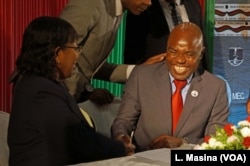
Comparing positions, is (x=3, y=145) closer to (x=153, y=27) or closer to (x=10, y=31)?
(x=153, y=27)

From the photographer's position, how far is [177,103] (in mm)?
2986

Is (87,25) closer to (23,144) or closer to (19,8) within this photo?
(23,144)

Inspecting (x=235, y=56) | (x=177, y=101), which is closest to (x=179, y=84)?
(x=177, y=101)

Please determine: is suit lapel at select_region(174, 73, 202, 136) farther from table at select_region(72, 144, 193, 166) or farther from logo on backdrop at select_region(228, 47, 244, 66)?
logo on backdrop at select_region(228, 47, 244, 66)

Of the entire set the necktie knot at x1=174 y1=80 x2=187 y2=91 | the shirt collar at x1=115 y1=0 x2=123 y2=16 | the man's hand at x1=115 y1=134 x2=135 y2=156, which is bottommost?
the man's hand at x1=115 y1=134 x2=135 y2=156

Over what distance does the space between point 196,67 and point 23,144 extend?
0.97 meters

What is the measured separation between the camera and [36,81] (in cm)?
240

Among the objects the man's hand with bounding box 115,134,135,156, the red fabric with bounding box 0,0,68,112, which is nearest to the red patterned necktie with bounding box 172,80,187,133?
the man's hand with bounding box 115,134,135,156

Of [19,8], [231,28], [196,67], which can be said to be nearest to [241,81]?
[231,28]

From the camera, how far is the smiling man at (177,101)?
9.67 ft

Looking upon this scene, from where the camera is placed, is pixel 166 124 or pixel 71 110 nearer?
pixel 71 110

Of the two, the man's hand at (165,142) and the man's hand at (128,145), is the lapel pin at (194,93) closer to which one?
the man's hand at (165,142)

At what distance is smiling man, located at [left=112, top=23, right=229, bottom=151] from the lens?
2.95m

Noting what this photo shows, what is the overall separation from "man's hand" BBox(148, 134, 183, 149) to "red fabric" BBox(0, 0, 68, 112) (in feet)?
5.80
